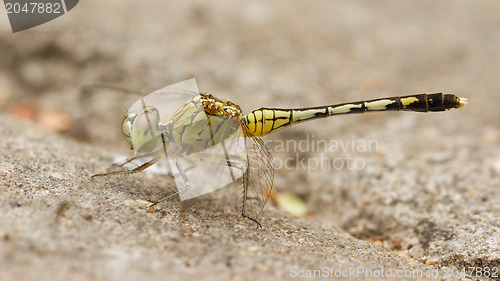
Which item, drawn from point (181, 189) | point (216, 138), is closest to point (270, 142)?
point (216, 138)

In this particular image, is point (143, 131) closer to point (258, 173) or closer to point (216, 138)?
point (216, 138)

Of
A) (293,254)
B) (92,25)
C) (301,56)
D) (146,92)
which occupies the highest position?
(92,25)

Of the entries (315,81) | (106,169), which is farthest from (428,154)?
(106,169)

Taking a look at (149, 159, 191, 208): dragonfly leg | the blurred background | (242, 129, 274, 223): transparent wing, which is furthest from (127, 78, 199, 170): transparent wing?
(242, 129, 274, 223): transparent wing

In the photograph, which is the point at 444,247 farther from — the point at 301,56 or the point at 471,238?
the point at 301,56

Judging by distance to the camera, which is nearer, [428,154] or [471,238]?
[471,238]

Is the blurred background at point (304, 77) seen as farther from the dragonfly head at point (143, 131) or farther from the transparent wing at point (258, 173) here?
the transparent wing at point (258, 173)
